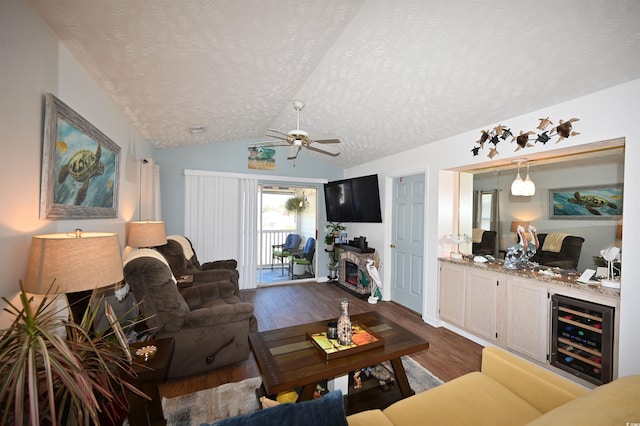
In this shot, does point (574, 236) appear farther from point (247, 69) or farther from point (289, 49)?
point (247, 69)

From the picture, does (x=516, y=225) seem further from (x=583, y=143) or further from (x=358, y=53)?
(x=358, y=53)

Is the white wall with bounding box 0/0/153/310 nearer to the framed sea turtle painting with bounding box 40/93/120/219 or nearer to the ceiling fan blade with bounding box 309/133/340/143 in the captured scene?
the framed sea turtle painting with bounding box 40/93/120/219

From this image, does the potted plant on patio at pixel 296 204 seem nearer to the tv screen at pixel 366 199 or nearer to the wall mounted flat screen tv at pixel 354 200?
the wall mounted flat screen tv at pixel 354 200

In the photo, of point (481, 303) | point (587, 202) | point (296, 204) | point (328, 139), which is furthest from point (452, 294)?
point (296, 204)

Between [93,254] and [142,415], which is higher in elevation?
[93,254]

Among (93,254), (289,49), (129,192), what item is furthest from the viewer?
(129,192)

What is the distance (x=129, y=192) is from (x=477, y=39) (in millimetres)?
3691

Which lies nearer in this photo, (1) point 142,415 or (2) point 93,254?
(2) point 93,254

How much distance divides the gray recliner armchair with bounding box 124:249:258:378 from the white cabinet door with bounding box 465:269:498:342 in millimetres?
2455

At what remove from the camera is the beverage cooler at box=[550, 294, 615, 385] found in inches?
80.7

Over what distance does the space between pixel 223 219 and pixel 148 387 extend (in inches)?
141

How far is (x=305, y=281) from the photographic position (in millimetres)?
5695

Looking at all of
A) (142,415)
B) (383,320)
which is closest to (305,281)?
(383,320)

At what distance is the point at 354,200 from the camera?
506 cm
